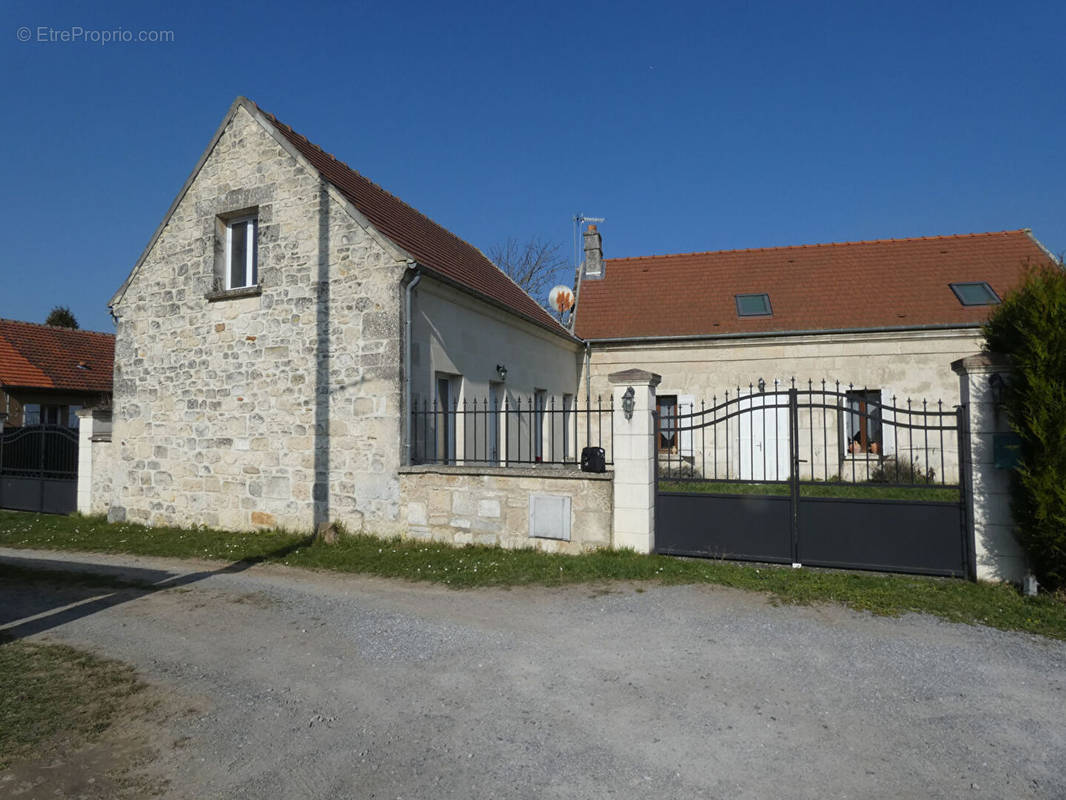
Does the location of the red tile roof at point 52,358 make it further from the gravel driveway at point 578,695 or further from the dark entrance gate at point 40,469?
the gravel driveway at point 578,695

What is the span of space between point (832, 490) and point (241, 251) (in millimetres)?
9857

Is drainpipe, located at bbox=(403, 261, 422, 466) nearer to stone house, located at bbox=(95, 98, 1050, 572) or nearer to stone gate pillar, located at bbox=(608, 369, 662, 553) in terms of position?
stone house, located at bbox=(95, 98, 1050, 572)

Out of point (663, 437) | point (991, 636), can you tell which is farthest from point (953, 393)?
point (991, 636)

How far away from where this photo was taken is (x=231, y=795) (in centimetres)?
293

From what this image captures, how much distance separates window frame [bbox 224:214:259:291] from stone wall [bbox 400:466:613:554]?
456 cm

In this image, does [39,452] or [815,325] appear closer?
[39,452]

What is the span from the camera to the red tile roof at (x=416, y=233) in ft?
33.6

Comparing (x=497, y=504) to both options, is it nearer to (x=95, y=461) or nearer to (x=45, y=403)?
(x=95, y=461)

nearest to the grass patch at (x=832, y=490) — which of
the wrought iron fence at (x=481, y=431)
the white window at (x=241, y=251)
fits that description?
the wrought iron fence at (x=481, y=431)

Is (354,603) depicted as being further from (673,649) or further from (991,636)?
(991,636)

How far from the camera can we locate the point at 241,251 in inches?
431

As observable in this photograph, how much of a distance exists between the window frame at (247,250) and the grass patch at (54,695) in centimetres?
689

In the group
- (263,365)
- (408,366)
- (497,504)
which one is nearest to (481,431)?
(408,366)

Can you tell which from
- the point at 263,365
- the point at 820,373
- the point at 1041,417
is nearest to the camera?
the point at 1041,417
